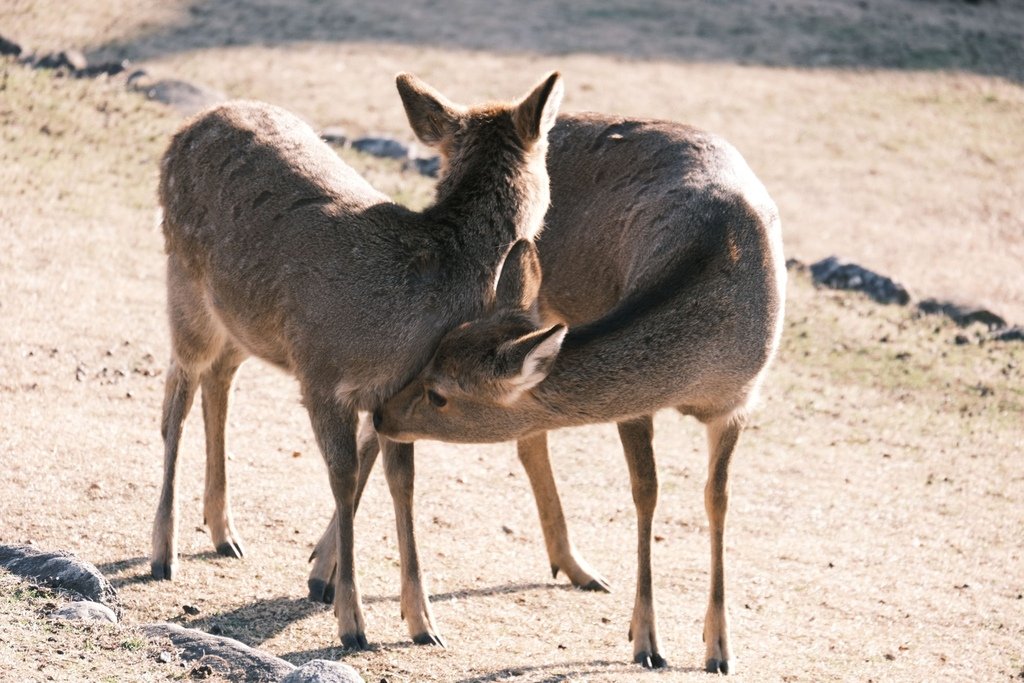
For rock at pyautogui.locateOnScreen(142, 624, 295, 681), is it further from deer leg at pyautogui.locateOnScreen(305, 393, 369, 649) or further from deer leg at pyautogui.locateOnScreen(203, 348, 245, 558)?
deer leg at pyautogui.locateOnScreen(203, 348, 245, 558)

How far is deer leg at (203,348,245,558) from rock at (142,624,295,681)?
1.36m

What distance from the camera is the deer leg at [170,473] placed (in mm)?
6262

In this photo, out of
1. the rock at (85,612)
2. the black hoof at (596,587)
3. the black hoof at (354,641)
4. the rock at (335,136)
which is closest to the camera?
the rock at (85,612)

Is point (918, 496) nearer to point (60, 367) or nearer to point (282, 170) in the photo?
point (282, 170)

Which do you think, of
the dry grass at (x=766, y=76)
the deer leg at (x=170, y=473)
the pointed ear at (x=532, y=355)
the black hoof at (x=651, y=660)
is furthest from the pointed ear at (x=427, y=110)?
the dry grass at (x=766, y=76)

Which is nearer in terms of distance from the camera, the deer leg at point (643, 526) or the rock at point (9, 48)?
the deer leg at point (643, 526)

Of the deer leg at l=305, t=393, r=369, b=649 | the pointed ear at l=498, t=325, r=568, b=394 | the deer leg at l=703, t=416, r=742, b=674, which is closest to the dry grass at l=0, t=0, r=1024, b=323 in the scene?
the deer leg at l=703, t=416, r=742, b=674

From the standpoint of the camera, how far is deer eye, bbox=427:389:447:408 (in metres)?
5.46

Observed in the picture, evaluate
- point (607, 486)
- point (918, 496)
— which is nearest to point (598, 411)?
point (607, 486)

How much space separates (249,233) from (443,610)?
1918 millimetres

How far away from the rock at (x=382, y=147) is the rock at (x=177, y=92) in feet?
5.02

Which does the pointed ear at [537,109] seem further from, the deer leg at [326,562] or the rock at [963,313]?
the rock at [963,313]

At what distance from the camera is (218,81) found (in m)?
16.3

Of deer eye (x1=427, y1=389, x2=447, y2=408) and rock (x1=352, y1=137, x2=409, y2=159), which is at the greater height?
deer eye (x1=427, y1=389, x2=447, y2=408)
